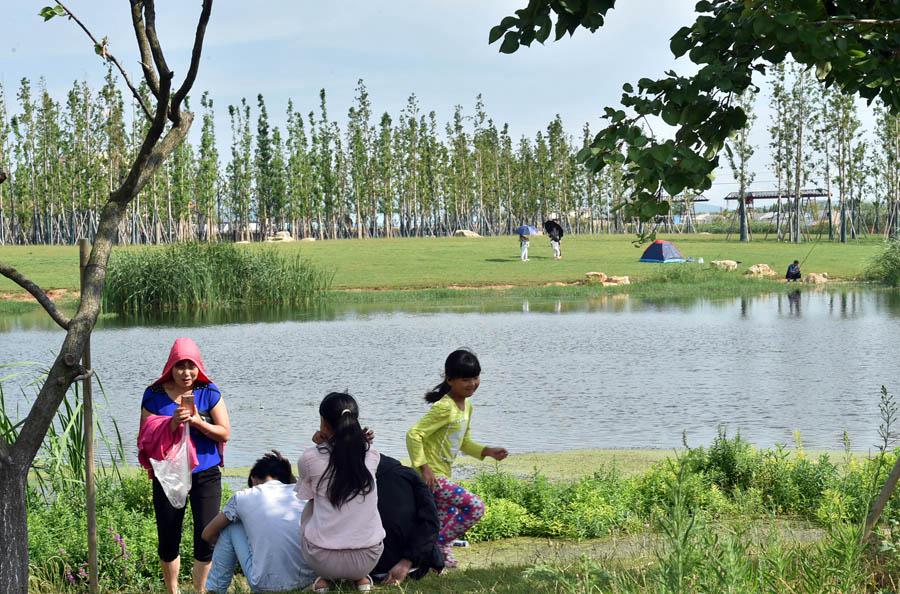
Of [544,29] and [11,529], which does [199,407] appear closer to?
[11,529]

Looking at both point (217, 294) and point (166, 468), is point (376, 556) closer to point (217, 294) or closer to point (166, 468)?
point (166, 468)

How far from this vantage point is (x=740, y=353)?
21344mm

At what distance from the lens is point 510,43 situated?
5.27 metres

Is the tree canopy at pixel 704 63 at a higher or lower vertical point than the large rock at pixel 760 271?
higher

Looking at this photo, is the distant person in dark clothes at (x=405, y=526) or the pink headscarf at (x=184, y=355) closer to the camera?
the pink headscarf at (x=184, y=355)

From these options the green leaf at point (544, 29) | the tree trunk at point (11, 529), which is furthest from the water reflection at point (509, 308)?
the green leaf at point (544, 29)

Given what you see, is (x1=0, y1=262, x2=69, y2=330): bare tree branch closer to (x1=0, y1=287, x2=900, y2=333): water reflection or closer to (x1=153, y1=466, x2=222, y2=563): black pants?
(x1=153, y1=466, x2=222, y2=563): black pants

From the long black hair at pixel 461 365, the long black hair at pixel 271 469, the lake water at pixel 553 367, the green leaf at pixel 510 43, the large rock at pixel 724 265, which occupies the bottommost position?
the lake water at pixel 553 367

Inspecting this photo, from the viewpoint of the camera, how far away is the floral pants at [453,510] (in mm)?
6621

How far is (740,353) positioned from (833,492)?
1472 centimetres

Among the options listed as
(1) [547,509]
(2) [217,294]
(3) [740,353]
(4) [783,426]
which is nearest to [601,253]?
(2) [217,294]

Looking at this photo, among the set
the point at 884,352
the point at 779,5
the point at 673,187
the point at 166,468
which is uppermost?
the point at 779,5

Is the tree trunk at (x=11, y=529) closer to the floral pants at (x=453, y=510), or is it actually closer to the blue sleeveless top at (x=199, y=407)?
the blue sleeveless top at (x=199, y=407)

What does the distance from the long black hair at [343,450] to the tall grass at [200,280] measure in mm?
27489
